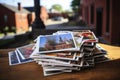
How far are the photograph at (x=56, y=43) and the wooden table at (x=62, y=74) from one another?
151 millimetres

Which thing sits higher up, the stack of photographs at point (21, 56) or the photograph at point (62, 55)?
the photograph at point (62, 55)

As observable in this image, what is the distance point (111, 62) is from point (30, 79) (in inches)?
24.2

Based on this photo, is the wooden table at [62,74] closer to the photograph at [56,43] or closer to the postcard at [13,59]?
the postcard at [13,59]

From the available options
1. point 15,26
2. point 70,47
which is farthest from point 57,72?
point 15,26

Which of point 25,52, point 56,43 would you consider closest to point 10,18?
point 25,52

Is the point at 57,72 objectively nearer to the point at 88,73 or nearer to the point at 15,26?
the point at 88,73

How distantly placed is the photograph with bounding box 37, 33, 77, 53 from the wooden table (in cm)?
15

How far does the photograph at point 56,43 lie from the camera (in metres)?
1.41

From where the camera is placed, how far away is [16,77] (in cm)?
134

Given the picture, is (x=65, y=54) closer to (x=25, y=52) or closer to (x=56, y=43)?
(x=56, y=43)

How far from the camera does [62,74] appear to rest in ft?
4.46

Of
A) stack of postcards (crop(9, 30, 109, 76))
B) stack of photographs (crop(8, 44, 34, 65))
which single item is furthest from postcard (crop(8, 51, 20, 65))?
stack of postcards (crop(9, 30, 109, 76))

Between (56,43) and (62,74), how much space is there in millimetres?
218

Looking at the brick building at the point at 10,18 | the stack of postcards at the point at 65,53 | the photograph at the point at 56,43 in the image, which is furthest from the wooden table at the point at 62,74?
the brick building at the point at 10,18
